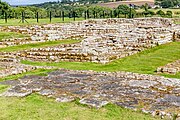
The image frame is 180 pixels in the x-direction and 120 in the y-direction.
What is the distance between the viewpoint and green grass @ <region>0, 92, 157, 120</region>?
7.50 m

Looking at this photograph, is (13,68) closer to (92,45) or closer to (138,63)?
(138,63)

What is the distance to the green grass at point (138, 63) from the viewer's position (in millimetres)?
13906

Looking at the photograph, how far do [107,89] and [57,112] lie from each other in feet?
7.56

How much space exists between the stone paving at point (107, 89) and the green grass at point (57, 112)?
28cm

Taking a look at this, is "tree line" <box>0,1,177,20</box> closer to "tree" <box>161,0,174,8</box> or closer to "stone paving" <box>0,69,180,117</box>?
"tree" <box>161,0,174,8</box>

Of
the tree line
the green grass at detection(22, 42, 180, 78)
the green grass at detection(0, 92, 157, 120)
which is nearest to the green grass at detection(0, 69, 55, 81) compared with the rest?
the green grass at detection(22, 42, 180, 78)

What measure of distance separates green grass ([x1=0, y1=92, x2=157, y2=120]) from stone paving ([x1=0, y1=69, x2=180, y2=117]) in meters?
0.28

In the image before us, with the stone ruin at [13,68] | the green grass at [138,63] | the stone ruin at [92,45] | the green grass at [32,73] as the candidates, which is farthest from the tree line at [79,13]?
the green grass at [32,73]

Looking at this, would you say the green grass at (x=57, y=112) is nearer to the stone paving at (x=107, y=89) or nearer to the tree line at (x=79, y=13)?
the stone paving at (x=107, y=89)

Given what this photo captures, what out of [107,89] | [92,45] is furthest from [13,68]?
[92,45]

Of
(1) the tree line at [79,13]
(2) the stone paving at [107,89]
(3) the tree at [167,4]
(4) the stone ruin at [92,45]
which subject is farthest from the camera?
(3) the tree at [167,4]

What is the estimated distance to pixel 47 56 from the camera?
16.8m

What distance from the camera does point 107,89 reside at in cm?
970

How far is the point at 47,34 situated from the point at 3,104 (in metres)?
16.2
